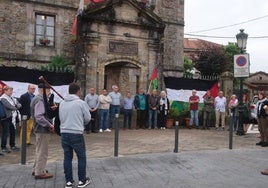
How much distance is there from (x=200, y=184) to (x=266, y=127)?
22.3 ft

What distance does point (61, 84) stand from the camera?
16.8 m

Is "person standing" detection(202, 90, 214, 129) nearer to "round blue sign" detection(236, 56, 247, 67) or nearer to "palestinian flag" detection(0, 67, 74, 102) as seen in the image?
"round blue sign" detection(236, 56, 247, 67)

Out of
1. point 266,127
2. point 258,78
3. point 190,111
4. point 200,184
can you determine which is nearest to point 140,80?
point 190,111

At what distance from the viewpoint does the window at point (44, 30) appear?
81.7 feet

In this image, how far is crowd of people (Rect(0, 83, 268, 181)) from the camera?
7195mm

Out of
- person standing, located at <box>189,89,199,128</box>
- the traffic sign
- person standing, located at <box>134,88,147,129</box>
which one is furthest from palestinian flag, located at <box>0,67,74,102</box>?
the traffic sign

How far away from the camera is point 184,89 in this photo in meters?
20.3

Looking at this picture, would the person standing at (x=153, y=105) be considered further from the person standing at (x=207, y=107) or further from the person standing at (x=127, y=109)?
the person standing at (x=207, y=107)

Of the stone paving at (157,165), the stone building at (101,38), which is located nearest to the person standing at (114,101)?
the stone building at (101,38)

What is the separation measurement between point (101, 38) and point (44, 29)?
8.65 m

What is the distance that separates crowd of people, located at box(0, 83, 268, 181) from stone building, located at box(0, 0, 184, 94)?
132cm

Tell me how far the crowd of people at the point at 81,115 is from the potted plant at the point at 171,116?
44cm

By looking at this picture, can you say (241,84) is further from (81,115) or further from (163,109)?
(81,115)

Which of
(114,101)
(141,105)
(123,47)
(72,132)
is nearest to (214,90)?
(141,105)
